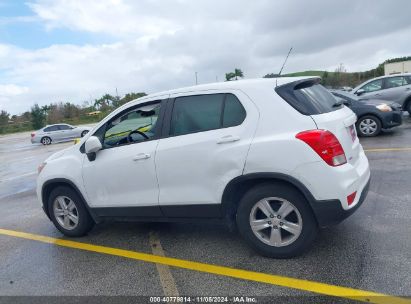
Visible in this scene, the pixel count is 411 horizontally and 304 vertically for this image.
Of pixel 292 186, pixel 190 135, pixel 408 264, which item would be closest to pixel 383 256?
pixel 408 264

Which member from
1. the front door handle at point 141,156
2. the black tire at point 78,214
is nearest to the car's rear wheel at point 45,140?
the black tire at point 78,214

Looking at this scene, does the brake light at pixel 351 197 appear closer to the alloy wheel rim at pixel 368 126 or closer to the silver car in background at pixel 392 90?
the alloy wheel rim at pixel 368 126

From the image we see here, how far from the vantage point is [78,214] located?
500 centimetres

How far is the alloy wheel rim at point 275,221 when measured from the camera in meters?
3.66

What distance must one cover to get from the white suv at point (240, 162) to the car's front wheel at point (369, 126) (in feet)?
22.2

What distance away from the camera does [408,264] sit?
3.44 m

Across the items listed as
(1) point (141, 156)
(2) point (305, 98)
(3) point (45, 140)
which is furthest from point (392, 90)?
(3) point (45, 140)

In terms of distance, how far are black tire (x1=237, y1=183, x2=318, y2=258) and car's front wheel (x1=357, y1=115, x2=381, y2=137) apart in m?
7.59

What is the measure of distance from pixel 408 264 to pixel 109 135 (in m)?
3.51

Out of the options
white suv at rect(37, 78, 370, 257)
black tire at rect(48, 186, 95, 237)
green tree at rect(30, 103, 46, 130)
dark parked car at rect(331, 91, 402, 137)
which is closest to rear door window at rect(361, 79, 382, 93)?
dark parked car at rect(331, 91, 402, 137)

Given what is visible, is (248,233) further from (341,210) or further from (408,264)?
(408,264)

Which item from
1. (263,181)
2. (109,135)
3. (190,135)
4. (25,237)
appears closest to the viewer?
(263,181)

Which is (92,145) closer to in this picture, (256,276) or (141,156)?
(141,156)

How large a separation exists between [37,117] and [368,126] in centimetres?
5336
